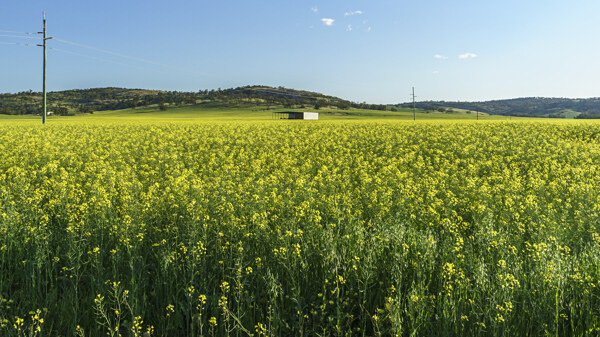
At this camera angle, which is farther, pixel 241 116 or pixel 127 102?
pixel 127 102

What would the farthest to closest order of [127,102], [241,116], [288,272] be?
1. [127,102]
2. [241,116]
3. [288,272]

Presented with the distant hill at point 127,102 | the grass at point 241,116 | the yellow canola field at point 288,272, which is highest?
the distant hill at point 127,102

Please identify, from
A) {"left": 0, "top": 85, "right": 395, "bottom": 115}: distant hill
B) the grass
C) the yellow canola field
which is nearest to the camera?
the yellow canola field

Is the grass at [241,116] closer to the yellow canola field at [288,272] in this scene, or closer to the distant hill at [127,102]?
the distant hill at [127,102]

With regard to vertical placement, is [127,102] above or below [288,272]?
above

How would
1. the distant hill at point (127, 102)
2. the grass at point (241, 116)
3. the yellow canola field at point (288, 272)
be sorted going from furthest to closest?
the distant hill at point (127, 102)
the grass at point (241, 116)
the yellow canola field at point (288, 272)

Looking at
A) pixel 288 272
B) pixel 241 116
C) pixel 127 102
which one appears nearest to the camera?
pixel 288 272

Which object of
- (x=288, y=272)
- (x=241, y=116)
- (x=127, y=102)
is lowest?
(x=288, y=272)

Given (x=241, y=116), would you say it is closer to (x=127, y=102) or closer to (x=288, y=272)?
(x=127, y=102)

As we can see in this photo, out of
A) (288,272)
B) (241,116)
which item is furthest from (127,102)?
(288,272)

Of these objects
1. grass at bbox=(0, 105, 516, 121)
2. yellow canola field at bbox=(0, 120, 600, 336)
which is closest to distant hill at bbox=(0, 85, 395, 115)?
grass at bbox=(0, 105, 516, 121)

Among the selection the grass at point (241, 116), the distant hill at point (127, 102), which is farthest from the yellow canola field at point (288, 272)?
the distant hill at point (127, 102)

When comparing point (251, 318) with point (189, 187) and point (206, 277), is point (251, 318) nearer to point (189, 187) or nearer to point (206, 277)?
point (206, 277)

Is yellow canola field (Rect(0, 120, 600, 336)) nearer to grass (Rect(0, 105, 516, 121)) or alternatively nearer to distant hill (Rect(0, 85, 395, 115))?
grass (Rect(0, 105, 516, 121))
